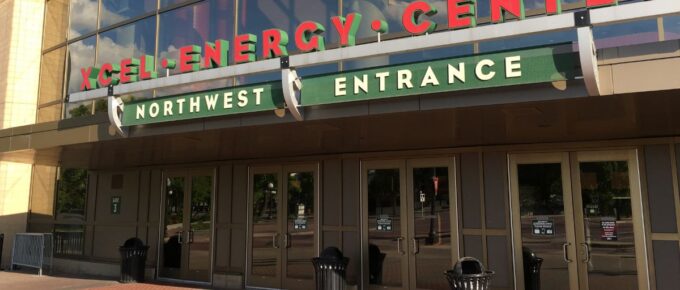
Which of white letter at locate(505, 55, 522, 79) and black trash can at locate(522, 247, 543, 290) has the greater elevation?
white letter at locate(505, 55, 522, 79)

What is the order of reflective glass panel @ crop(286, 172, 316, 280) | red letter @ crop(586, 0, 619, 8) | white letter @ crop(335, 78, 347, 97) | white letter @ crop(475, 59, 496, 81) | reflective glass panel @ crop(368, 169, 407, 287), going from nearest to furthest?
red letter @ crop(586, 0, 619, 8), white letter @ crop(475, 59, 496, 81), white letter @ crop(335, 78, 347, 97), reflective glass panel @ crop(368, 169, 407, 287), reflective glass panel @ crop(286, 172, 316, 280)

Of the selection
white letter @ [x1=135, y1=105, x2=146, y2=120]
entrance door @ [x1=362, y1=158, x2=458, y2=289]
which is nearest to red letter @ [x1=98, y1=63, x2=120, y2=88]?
white letter @ [x1=135, y1=105, x2=146, y2=120]

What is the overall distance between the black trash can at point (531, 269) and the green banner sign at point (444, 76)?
408 centimetres

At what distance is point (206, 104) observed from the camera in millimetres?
8172

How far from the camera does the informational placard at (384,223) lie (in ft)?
33.7

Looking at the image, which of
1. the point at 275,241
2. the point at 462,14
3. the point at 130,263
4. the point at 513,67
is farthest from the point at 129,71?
the point at 513,67

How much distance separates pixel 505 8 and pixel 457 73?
3.22ft

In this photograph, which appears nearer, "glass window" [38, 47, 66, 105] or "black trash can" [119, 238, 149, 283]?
"black trash can" [119, 238, 149, 283]

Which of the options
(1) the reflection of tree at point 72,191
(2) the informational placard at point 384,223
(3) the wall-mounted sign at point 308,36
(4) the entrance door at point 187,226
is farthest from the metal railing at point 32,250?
(2) the informational placard at point 384,223

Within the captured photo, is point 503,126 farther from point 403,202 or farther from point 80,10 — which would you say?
point 80,10

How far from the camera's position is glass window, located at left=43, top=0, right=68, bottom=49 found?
17.1 metres

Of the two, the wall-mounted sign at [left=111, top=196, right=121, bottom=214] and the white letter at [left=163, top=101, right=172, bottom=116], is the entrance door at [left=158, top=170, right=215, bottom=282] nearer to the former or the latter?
the wall-mounted sign at [left=111, top=196, right=121, bottom=214]

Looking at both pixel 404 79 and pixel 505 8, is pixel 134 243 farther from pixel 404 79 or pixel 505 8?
pixel 505 8

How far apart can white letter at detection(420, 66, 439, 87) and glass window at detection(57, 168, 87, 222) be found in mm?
12533
